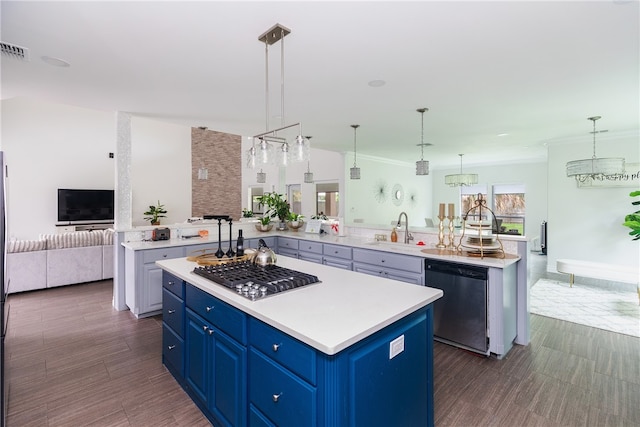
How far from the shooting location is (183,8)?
1.83 m

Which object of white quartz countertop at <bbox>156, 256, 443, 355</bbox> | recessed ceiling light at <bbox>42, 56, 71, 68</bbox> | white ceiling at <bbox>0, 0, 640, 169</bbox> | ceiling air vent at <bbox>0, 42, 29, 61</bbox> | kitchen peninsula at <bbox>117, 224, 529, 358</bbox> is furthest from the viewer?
kitchen peninsula at <bbox>117, 224, 529, 358</bbox>

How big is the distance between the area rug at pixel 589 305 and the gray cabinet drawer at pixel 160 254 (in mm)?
4453

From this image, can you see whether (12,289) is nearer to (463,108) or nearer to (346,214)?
(346,214)

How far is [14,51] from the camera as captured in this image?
7.50 ft

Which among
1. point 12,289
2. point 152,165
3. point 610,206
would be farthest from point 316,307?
point 152,165

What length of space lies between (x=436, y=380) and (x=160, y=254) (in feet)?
10.4

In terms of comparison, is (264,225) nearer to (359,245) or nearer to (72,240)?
(359,245)

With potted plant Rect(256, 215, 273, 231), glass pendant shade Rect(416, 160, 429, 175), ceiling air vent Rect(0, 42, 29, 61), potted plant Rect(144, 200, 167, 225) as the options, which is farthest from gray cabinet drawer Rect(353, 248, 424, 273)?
potted plant Rect(144, 200, 167, 225)

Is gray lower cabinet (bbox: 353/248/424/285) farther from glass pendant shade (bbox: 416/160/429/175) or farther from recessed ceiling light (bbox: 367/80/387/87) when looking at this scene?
recessed ceiling light (bbox: 367/80/387/87)

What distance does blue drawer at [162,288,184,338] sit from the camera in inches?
88.4

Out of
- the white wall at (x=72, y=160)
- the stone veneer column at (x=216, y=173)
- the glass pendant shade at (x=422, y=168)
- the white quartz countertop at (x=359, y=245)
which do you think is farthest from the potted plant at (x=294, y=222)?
the white wall at (x=72, y=160)

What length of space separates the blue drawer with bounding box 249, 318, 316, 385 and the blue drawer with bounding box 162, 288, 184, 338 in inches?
36.3

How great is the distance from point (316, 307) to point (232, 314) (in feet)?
1.59

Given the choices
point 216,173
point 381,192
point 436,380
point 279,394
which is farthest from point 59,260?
point 381,192
